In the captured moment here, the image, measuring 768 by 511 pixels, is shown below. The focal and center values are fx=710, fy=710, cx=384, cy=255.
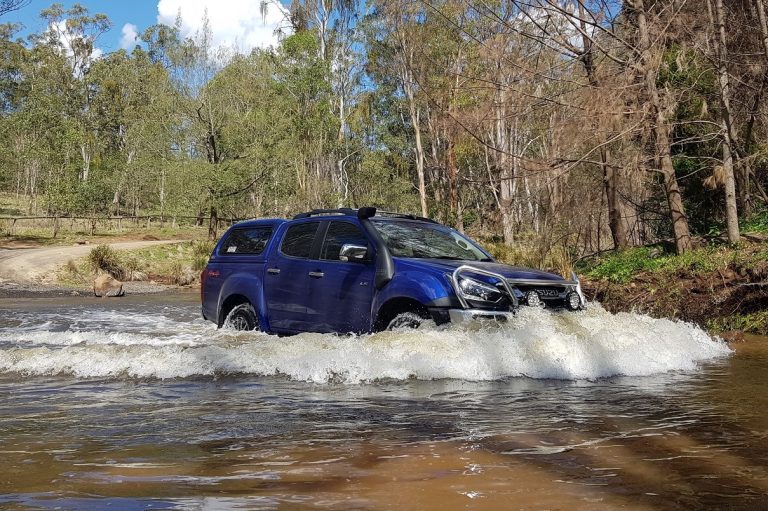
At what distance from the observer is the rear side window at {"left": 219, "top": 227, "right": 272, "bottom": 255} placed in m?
9.04

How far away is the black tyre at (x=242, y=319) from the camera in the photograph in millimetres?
8633

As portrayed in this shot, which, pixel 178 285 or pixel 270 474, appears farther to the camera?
pixel 178 285

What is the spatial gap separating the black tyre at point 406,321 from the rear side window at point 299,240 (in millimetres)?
1755

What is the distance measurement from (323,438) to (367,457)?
518mm

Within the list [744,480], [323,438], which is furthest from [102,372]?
[744,480]

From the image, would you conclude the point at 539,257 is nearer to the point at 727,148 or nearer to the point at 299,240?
the point at 727,148

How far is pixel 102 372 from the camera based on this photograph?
679 cm

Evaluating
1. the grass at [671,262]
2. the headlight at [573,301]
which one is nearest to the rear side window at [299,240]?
the headlight at [573,301]

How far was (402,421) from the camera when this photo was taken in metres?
4.57

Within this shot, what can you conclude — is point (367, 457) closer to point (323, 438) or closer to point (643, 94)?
point (323, 438)

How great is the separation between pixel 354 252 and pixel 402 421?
3.10 meters

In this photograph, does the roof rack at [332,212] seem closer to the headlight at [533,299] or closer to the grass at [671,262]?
the headlight at [533,299]

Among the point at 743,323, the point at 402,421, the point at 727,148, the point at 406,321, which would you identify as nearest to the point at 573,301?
the point at 406,321

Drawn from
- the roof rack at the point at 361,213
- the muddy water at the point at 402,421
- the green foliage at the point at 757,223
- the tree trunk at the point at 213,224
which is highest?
the tree trunk at the point at 213,224
